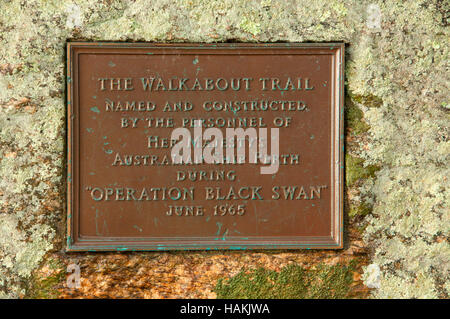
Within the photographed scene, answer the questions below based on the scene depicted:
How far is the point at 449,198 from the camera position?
2.20 meters

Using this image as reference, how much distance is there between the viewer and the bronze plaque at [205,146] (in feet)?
7.05

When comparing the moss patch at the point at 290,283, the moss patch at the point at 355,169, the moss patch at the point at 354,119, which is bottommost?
the moss patch at the point at 290,283

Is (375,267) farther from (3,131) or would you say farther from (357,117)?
(3,131)

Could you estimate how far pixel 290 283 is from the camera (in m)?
2.21

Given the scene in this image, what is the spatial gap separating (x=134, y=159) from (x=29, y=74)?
673 mm

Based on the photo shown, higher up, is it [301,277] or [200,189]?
[200,189]

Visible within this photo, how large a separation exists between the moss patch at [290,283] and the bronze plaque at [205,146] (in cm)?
14

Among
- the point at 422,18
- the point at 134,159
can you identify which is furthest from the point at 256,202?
the point at 422,18

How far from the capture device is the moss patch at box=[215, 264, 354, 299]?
221cm

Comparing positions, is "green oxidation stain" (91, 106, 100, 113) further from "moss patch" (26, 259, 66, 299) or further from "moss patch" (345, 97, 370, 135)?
"moss patch" (345, 97, 370, 135)

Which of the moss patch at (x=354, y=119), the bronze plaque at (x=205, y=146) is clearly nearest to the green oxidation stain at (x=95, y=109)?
the bronze plaque at (x=205, y=146)

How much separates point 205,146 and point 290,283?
826 mm

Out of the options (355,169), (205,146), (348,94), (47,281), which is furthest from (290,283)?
(47,281)

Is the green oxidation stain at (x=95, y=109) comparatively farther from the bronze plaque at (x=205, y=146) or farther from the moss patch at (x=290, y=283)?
the moss patch at (x=290, y=283)
